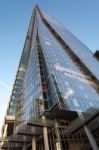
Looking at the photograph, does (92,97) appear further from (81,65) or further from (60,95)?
(81,65)

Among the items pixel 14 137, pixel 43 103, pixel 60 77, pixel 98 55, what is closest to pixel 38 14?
pixel 98 55

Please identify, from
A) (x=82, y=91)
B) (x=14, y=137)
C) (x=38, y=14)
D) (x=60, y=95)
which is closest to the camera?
(x=14, y=137)

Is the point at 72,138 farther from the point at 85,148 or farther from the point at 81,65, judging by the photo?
the point at 81,65

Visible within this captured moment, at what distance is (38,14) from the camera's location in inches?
3848

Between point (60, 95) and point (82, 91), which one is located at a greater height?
point (82, 91)

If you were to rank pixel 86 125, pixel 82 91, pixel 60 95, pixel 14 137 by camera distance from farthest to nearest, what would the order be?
1. pixel 82 91
2. pixel 60 95
3. pixel 14 137
4. pixel 86 125

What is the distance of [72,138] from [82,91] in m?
14.3

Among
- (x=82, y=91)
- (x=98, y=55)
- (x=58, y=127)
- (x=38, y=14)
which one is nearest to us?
(x=58, y=127)

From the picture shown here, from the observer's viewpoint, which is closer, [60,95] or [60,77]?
[60,95]

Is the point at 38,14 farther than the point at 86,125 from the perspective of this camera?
Yes

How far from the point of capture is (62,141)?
19281mm

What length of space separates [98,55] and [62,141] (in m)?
54.9

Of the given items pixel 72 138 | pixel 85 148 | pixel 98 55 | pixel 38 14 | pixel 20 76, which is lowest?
pixel 85 148

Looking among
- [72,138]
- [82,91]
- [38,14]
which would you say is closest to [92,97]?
[82,91]
